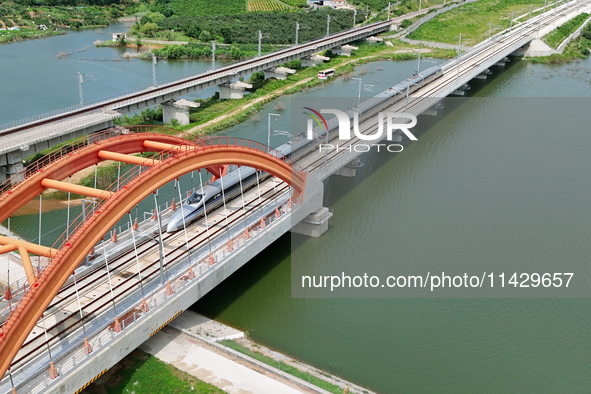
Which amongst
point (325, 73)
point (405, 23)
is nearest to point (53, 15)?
point (325, 73)

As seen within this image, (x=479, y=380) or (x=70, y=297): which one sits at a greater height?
(x=70, y=297)

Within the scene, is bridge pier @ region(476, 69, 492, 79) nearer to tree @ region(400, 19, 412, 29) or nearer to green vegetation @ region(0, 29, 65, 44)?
tree @ region(400, 19, 412, 29)

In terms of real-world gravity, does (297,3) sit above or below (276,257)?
above

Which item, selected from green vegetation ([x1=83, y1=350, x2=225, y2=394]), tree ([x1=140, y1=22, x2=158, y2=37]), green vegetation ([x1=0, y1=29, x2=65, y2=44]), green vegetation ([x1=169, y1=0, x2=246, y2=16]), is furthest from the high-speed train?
green vegetation ([x1=169, y1=0, x2=246, y2=16])

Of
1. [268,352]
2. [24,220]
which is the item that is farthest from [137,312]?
[24,220]

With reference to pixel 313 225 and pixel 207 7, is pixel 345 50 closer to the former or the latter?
pixel 207 7

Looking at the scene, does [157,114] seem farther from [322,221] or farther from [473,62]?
[473,62]
